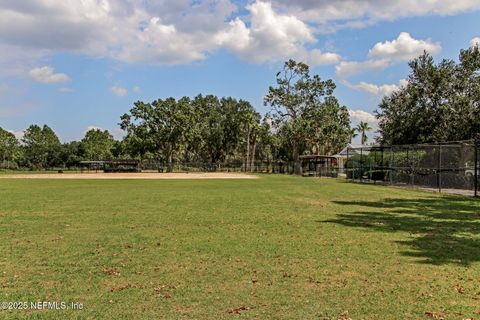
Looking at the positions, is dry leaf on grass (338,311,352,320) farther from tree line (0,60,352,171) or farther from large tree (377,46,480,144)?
tree line (0,60,352,171)

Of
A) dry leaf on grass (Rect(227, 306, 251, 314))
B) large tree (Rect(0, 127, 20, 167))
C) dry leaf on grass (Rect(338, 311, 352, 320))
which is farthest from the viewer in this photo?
large tree (Rect(0, 127, 20, 167))

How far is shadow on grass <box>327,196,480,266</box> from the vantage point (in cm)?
852

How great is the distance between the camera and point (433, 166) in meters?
27.0

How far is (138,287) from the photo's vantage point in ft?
20.2

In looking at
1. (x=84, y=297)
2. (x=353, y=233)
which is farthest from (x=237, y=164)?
(x=84, y=297)

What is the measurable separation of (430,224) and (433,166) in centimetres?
1602

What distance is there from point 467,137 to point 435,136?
2.74 meters

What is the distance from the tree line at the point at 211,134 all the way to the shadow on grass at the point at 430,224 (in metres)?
42.4

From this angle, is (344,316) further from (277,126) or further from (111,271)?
(277,126)

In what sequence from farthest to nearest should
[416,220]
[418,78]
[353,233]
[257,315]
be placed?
[418,78] < [416,220] < [353,233] < [257,315]

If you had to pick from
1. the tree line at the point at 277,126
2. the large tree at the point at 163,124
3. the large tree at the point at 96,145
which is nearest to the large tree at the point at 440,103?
the tree line at the point at 277,126

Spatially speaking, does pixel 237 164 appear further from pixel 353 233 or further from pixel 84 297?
pixel 84 297

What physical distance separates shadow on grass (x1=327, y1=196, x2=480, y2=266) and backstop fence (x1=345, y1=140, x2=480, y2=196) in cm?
497

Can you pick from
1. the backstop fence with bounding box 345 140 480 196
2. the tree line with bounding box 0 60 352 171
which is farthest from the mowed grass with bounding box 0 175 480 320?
the tree line with bounding box 0 60 352 171
